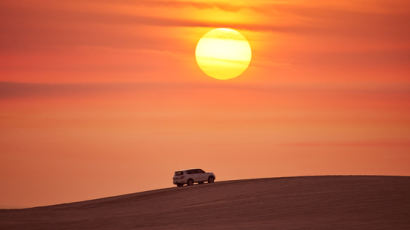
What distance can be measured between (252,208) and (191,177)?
18.9m

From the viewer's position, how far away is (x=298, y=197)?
152 ft

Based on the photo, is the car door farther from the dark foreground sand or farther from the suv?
the dark foreground sand

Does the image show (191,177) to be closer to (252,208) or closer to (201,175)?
(201,175)

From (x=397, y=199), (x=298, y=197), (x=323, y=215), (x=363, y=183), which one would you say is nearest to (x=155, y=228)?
(x=323, y=215)

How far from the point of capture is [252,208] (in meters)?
43.9

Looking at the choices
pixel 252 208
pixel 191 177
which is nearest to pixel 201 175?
pixel 191 177

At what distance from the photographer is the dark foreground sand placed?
122 ft

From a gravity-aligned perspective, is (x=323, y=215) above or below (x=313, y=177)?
below

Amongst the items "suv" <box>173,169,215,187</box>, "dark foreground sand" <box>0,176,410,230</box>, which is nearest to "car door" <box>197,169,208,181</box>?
"suv" <box>173,169,215,187</box>

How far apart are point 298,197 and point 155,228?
1205 centimetres

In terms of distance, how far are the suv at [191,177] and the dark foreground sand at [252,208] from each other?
3.17 metres

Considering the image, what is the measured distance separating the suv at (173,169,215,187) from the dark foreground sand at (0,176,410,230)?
317cm

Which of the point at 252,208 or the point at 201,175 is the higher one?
the point at 201,175

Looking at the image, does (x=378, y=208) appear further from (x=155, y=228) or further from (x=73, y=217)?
(x=73, y=217)
